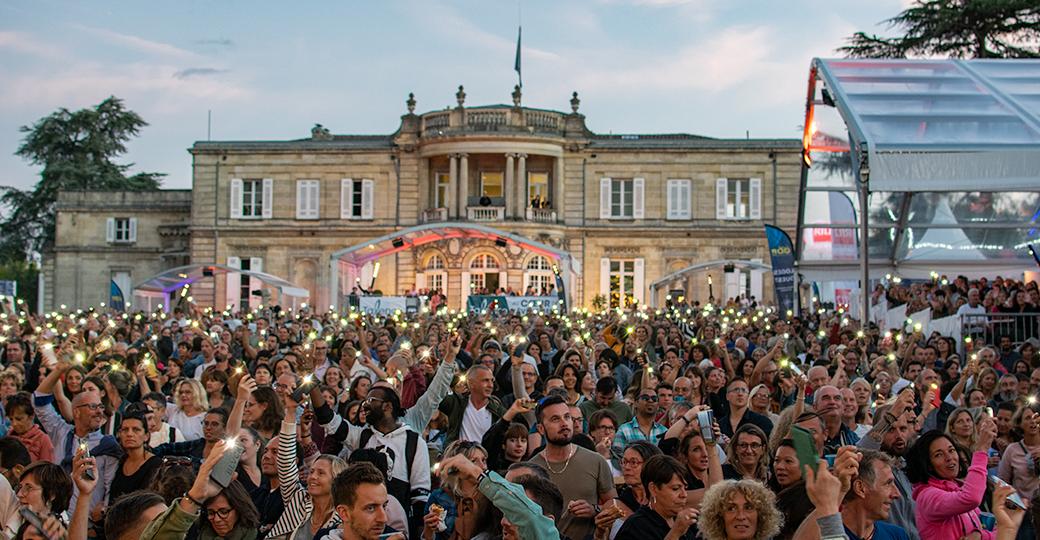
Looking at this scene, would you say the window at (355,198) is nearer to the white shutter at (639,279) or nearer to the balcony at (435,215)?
A: the balcony at (435,215)

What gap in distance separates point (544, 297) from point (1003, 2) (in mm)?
16317

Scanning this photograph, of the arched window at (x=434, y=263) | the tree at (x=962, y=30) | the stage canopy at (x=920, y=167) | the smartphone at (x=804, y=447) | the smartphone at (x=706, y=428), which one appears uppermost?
the tree at (x=962, y=30)

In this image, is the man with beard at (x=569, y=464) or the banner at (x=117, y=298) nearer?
the man with beard at (x=569, y=464)

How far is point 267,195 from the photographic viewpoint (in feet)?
169

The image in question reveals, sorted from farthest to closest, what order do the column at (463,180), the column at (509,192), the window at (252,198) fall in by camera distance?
the window at (252,198) → the column at (463,180) → the column at (509,192)

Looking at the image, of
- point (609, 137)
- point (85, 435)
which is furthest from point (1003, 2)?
point (85, 435)

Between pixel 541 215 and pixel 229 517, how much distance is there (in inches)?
1727

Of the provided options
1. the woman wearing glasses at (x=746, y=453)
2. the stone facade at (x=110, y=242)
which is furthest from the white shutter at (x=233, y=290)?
the woman wearing glasses at (x=746, y=453)

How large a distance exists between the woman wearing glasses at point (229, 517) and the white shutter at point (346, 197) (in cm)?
4577

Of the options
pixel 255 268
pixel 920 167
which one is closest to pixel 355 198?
pixel 255 268

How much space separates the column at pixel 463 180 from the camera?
49344 millimetres

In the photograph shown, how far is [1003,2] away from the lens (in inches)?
1421

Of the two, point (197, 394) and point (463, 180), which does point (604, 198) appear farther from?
point (197, 394)

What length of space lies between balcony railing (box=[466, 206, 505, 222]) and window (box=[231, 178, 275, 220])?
8.92 meters
